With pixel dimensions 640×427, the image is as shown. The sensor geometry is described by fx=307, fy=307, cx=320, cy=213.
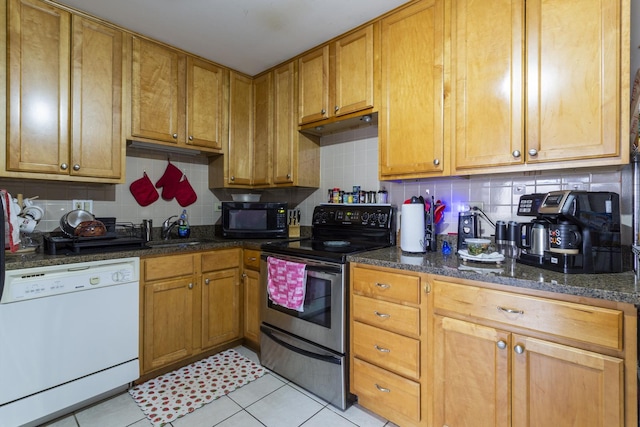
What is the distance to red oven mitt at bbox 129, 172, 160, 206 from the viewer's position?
250 cm

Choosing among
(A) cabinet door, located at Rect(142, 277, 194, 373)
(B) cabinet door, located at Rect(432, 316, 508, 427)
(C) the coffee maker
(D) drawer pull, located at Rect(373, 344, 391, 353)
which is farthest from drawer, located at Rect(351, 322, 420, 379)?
(A) cabinet door, located at Rect(142, 277, 194, 373)

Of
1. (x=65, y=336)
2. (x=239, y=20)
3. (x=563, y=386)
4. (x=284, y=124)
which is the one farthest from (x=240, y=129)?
(x=563, y=386)

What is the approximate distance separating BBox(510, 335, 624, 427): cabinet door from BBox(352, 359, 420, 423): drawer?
1.49ft

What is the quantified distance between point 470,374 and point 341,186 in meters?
1.65

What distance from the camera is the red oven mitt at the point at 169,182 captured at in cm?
266

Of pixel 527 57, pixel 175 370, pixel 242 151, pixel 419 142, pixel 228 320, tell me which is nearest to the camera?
pixel 527 57

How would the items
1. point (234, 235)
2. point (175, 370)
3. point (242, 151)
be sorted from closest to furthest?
point (175, 370) < point (234, 235) < point (242, 151)

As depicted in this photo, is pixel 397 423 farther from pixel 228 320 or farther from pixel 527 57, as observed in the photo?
pixel 527 57

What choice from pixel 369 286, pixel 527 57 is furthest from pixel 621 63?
pixel 369 286

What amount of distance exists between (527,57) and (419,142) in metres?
0.64

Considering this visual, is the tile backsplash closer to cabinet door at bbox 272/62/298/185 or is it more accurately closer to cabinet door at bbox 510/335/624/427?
cabinet door at bbox 272/62/298/185

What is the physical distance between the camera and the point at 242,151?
9.34 ft

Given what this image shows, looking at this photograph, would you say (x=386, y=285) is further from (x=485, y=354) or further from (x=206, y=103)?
(x=206, y=103)

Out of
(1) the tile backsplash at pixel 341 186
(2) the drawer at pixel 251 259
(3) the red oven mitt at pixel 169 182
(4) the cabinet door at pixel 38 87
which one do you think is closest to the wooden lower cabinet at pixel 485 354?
(1) the tile backsplash at pixel 341 186
